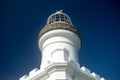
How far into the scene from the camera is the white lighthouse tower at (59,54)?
14.3m

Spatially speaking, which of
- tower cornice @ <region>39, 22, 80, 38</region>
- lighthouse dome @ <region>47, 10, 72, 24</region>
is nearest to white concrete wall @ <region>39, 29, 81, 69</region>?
tower cornice @ <region>39, 22, 80, 38</region>

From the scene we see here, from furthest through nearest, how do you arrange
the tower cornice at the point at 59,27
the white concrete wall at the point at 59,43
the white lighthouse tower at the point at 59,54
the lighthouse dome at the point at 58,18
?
the lighthouse dome at the point at 58,18, the tower cornice at the point at 59,27, the white concrete wall at the point at 59,43, the white lighthouse tower at the point at 59,54

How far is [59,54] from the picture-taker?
14.8 metres

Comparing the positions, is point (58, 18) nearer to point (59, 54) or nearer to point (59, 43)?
point (59, 43)

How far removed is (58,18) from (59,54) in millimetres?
4213

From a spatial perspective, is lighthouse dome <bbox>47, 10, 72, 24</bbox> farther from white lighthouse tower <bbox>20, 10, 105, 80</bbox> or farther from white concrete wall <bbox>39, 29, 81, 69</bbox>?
white concrete wall <bbox>39, 29, 81, 69</bbox>

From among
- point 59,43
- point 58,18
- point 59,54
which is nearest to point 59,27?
point 59,43

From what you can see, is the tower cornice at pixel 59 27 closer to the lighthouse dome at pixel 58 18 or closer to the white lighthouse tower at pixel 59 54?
the white lighthouse tower at pixel 59 54

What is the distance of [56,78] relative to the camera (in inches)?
555

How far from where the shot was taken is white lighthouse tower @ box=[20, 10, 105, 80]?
14289 millimetres

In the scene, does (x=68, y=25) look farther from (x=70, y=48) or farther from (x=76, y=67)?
(x=76, y=67)

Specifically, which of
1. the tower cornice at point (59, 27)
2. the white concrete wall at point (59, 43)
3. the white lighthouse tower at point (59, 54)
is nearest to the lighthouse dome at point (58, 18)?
the white lighthouse tower at point (59, 54)

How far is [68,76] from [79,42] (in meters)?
3.09

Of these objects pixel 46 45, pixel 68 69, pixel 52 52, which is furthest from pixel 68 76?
pixel 46 45
